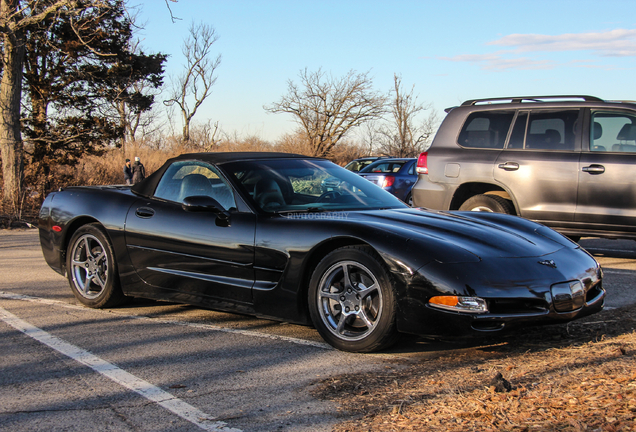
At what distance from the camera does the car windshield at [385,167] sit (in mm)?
17469

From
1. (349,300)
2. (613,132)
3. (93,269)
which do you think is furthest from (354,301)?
(613,132)

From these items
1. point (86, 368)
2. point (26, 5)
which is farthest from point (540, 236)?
point (26, 5)

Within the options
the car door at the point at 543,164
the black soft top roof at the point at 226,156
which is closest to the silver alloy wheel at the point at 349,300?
the black soft top roof at the point at 226,156

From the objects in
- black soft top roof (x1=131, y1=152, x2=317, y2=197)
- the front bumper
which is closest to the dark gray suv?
black soft top roof (x1=131, y1=152, x2=317, y2=197)

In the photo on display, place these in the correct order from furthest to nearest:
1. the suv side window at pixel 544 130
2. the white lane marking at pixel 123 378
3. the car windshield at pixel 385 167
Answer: the car windshield at pixel 385 167, the suv side window at pixel 544 130, the white lane marking at pixel 123 378

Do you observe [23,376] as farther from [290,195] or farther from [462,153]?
[462,153]

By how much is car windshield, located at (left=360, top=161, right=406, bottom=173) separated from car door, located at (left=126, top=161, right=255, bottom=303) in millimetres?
12544

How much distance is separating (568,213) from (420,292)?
4634mm

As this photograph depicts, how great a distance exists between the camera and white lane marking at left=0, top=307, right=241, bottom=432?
288 cm

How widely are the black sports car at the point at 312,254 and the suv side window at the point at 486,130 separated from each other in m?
3.39

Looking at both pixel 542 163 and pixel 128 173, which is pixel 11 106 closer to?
pixel 128 173

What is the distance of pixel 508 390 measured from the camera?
9.89ft

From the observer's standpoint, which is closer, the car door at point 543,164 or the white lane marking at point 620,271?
the white lane marking at point 620,271

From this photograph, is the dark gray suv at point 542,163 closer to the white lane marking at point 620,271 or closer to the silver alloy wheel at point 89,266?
the white lane marking at point 620,271
